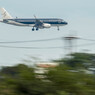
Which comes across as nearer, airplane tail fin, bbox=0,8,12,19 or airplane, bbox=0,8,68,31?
airplane, bbox=0,8,68,31

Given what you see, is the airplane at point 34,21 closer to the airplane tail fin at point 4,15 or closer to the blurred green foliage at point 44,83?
the airplane tail fin at point 4,15

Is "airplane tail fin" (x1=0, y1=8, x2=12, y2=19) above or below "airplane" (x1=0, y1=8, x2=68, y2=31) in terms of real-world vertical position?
above

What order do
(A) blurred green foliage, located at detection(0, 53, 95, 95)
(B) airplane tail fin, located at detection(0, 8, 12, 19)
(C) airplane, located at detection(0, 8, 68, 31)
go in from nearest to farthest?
(A) blurred green foliage, located at detection(0, 53, 95, 95) < (C) airplane, located at detection(0, 8, 68, 31) < (B) airplane tail fin, located at detection(0, 8, 12, 19)

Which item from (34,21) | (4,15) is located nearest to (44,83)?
(34,21)

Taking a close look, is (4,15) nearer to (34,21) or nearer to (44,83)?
(34,21)

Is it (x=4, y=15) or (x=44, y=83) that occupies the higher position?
(x=4, y=15)

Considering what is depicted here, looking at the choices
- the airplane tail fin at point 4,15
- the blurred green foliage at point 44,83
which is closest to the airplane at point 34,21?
the airplane tail fin at point 4,15

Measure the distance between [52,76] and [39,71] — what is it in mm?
374

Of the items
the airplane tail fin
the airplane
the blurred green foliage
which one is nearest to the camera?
the blurred green foliage

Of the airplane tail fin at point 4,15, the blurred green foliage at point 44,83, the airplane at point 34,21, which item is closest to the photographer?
the blurred green foliage at point 44,83

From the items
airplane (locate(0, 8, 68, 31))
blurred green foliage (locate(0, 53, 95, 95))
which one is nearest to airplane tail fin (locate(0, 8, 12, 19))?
airplane (locate(0, 8, 68, 31))

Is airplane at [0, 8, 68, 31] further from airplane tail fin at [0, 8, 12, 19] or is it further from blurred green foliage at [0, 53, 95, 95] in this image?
blurred green foliage at [0, 53, 95, 95]

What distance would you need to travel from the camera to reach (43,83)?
11867 mm

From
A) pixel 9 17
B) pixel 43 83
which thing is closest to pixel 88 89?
pixel 43 83
